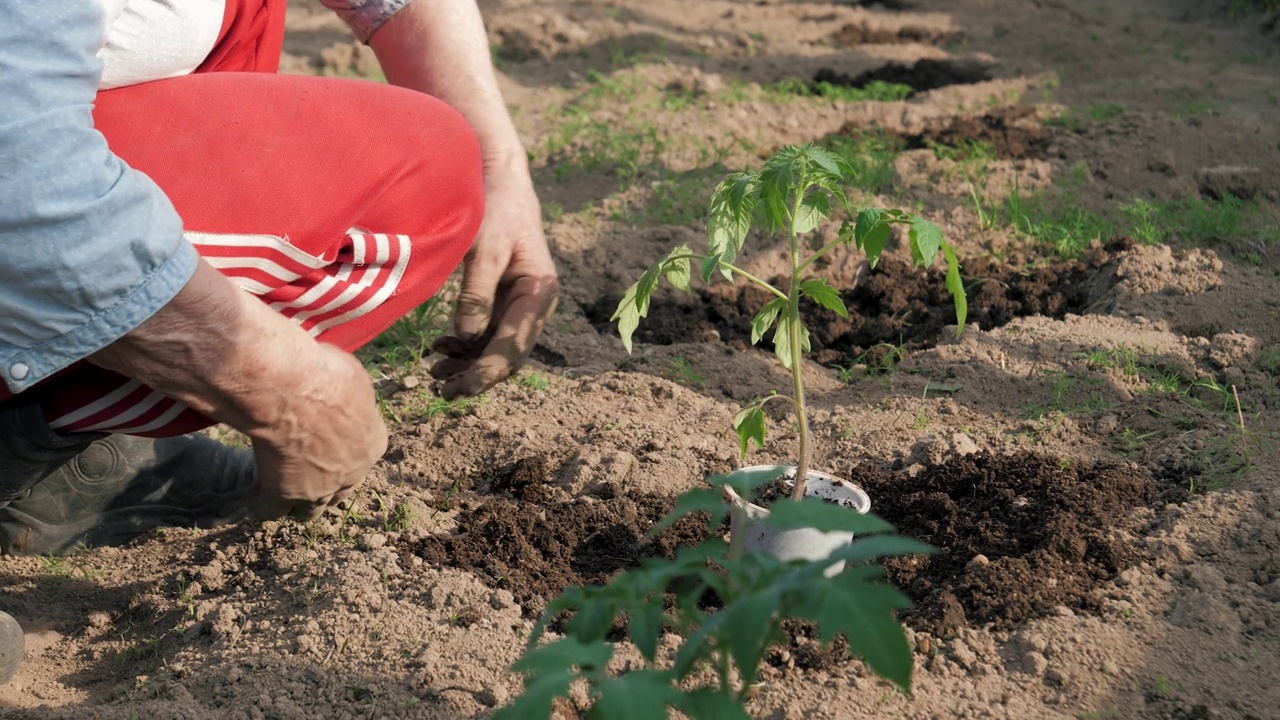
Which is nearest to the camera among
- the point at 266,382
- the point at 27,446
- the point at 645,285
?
the point at 266,382

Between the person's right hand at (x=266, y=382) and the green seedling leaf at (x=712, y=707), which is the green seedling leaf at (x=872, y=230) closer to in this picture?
the green seedling leaf at (x=712, y=707)

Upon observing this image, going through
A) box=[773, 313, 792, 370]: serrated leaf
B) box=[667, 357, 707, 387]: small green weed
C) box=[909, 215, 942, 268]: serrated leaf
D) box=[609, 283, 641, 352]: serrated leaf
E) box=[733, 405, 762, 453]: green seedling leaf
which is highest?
box=[909, 215, 942, 268]: serrated leaf

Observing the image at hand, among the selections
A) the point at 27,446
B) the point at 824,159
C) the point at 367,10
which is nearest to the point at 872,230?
Answer: the point at 824,159

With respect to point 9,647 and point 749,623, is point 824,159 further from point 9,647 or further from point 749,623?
point 9,647

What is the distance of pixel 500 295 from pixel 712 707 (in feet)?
5.14

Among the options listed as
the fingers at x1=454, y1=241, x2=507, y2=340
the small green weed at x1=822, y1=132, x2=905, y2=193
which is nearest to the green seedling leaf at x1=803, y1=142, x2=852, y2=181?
the fingers at x1=454, y1=241, x2=507, y2=340

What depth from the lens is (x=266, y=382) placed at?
6.74ft

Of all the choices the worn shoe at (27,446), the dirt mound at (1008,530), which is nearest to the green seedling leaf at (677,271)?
the dirt mound at (1008,530)

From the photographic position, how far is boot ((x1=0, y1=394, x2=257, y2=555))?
9.04ft

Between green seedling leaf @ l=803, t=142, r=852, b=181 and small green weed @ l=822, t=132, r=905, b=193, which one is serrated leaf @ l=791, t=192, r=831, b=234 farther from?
small green weed @ l=822, t=132, r=905, b=193

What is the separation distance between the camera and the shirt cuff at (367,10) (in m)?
2.76

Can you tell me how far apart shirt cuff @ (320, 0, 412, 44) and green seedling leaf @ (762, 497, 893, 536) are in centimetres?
180

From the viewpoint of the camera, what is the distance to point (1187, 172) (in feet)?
14.7

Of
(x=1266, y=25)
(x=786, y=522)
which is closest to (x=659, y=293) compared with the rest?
(x=786, y=522)
